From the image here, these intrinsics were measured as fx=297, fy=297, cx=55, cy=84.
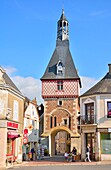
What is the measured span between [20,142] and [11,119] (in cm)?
380

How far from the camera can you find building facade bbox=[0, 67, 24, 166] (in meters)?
21.0

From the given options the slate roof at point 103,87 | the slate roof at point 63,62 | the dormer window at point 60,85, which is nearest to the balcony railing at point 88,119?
the slate roof at point 103,87

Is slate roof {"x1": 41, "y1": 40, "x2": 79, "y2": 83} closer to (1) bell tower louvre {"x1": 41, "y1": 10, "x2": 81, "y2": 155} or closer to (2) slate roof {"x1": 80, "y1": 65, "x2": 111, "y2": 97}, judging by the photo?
(1) bell tower louvre {"x1": 41, "y1": 10, "x2": 81, "y2": 155}

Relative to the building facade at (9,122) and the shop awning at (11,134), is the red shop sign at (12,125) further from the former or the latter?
the shop awning at (11,134)

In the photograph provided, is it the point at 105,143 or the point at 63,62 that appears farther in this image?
the point at 63,62

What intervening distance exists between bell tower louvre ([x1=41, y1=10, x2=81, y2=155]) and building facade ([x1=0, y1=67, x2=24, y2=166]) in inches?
765

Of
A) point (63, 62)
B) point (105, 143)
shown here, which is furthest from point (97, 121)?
point (63, 62)

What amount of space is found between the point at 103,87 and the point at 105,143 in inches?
203

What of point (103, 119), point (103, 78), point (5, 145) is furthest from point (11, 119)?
point (103, 78)

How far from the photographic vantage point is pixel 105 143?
86.5ft

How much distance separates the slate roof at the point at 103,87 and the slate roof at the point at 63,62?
55.6ft

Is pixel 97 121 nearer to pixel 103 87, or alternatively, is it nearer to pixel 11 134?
pixel 103 87

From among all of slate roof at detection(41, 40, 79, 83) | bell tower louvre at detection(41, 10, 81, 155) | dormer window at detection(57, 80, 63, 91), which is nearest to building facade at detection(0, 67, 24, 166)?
bell tower louvre at detection(41, 10, 81, 155)

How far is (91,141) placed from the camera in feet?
90.6
